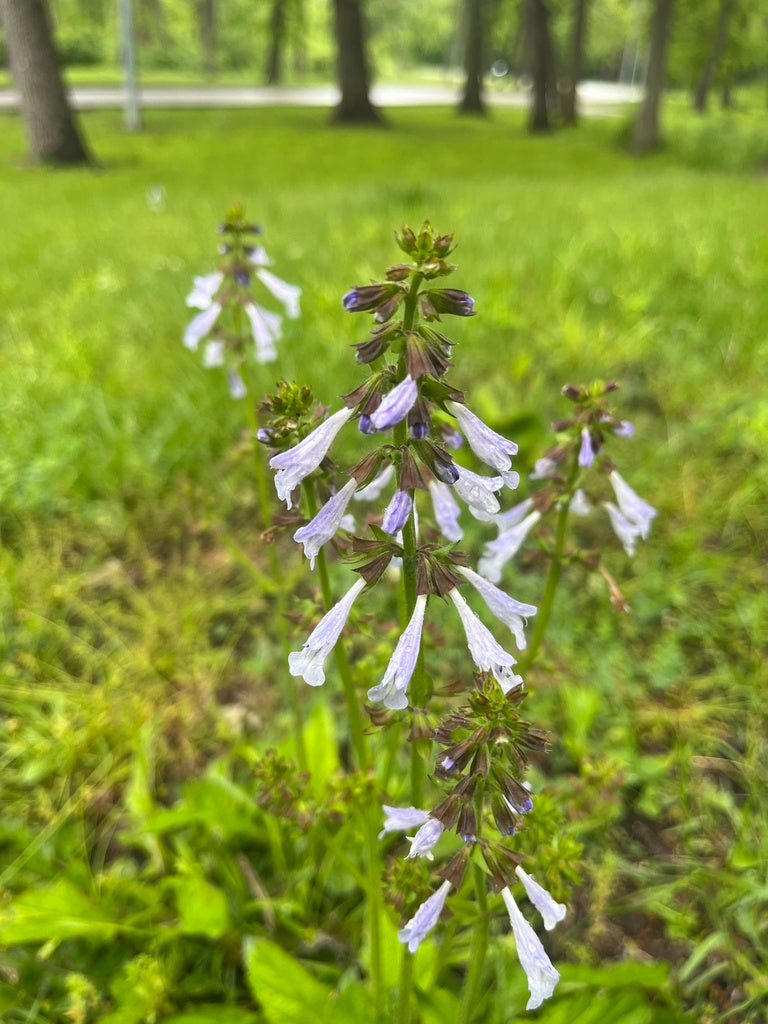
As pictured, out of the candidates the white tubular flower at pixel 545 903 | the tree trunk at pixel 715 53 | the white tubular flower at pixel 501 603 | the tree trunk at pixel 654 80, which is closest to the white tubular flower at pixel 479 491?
the white tubular flower at pixel 501 603

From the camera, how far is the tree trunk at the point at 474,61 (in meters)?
30.7

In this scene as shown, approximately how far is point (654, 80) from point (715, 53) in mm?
13823

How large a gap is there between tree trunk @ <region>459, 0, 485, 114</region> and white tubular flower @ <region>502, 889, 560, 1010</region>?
3582 cm

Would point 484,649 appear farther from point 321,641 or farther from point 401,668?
point 321,641

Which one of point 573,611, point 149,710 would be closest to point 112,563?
point 149,710

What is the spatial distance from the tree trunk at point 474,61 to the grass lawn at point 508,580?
28936mm

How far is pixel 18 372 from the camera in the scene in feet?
15.2

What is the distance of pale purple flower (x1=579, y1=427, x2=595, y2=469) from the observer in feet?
5.87

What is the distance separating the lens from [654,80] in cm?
2088

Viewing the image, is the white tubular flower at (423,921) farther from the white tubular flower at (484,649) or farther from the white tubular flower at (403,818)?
the white tubular flower at (484,649)

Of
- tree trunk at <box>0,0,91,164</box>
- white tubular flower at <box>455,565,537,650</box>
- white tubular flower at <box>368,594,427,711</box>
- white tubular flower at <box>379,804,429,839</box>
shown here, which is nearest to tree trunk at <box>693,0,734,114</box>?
tree trunk at <box>0,0,91,164</box>

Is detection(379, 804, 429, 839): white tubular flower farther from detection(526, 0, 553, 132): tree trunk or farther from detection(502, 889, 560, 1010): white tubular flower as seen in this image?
detection(526, 0, 553, 132): tree trunk

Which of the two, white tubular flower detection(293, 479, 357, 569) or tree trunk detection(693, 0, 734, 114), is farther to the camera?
tree trunk detection(693, 0, 734, 114)

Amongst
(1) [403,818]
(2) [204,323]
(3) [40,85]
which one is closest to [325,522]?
(1) [403,818]
